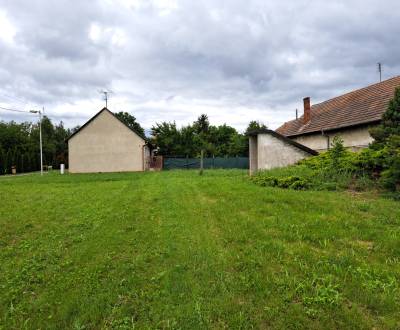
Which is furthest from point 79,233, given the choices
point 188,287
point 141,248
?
point 188,287

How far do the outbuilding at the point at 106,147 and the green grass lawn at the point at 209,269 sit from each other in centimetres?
2256

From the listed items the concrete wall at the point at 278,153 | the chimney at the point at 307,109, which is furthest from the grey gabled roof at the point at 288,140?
the chimney at the point at 307,109

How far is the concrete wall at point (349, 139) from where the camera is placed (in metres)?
14.7

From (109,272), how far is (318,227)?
3360 mm

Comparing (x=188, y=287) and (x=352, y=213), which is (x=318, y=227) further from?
(x=188, y=287)

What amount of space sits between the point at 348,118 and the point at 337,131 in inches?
34.7

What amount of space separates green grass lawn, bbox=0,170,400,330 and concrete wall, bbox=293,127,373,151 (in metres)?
8.75

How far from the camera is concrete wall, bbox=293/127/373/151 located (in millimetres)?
14688

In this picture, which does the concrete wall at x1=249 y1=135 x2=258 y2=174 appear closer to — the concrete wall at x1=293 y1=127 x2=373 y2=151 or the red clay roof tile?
the red clay roof tile

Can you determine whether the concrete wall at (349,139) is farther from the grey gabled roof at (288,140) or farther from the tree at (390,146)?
the tree at (390,146)

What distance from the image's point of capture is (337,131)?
55.2ft

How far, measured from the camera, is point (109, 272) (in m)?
3.85

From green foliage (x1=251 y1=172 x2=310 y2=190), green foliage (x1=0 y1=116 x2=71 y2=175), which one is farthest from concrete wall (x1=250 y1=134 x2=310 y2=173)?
green foliage (x1=0 y1=116 x2=71 y2=175)

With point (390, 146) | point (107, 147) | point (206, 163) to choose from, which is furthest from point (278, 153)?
point (206, 163)
